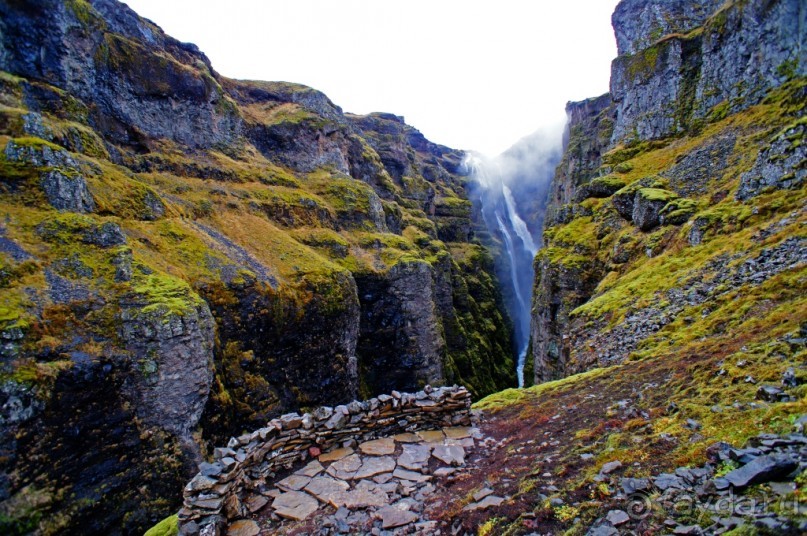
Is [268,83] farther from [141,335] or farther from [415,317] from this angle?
[141,335]

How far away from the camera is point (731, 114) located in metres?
29.8

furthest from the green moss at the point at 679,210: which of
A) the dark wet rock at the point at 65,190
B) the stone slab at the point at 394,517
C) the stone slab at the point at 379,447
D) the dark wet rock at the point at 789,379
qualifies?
the dark wet rock at the point at 65,190

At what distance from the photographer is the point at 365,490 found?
853 cm

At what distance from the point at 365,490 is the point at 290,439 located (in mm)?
2569

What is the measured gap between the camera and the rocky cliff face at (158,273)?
1762cm

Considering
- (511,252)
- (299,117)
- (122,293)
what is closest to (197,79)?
(299,117)

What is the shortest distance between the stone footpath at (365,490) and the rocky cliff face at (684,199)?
26.0 ft

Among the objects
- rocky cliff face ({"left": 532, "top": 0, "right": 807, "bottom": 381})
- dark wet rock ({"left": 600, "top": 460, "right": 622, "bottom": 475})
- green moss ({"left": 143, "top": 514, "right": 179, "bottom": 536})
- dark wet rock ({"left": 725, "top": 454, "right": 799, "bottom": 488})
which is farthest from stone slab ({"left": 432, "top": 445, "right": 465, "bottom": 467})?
rocky cliff face ({"left": 532, "top": 0, "right": 807, "bottom": 381})

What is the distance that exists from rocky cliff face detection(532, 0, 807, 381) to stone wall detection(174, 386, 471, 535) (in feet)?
25.3

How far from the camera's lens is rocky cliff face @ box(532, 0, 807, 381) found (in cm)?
1442

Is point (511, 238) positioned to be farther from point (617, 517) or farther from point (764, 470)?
point (764, 470)

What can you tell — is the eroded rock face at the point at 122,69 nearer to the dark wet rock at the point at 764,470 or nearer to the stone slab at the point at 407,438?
the stone slab at the point at 407,438

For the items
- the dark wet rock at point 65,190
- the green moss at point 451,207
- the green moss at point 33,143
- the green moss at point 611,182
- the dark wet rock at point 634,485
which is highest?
the green moss at point 451,207

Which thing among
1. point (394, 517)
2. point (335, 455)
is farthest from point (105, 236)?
point (394, 517)
